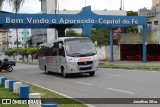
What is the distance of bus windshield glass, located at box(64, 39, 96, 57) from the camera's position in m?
23.6

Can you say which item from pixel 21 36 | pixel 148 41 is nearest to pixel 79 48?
pixel 148 41

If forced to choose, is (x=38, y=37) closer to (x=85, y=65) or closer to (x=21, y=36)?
(x=21, y=36)

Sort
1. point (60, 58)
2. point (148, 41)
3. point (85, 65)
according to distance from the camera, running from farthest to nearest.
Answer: point (148, 41), point (60, 58), point (85, 65)

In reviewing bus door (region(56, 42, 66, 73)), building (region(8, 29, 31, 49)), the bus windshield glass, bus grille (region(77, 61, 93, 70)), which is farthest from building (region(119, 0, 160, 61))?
building (region(8, 29, 31, 49))

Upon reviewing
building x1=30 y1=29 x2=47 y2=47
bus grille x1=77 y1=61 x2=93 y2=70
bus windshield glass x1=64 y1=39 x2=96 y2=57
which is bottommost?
bus grille x1=77 y1=61 x2=93 y2=70

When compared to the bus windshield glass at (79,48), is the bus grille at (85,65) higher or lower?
lower

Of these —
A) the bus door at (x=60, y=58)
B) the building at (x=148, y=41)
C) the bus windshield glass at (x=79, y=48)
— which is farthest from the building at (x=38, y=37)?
the bus windshield glass at (x=79, y=48)

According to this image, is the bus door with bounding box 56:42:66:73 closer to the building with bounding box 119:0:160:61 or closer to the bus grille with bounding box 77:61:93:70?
the bus grille with bounding box 77:61:93:70

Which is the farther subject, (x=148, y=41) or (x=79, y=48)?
(x=148, y=41)

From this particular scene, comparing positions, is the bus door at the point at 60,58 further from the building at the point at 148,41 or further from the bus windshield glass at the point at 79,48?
the building at the point at 148,41

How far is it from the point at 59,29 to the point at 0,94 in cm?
3209

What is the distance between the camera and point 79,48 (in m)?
23.9

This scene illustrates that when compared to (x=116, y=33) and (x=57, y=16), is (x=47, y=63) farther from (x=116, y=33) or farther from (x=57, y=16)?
(x=116, y=33)

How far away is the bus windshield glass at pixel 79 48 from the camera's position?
23.6 m
